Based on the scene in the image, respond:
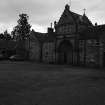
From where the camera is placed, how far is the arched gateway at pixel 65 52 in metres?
37.8

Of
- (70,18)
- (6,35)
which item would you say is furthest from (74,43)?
(6,35)

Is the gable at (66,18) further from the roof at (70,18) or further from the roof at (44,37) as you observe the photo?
the roof at (44,37)

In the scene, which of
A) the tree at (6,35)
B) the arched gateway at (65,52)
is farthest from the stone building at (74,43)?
the tree at (6,35)

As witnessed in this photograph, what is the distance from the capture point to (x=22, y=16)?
81.6 m

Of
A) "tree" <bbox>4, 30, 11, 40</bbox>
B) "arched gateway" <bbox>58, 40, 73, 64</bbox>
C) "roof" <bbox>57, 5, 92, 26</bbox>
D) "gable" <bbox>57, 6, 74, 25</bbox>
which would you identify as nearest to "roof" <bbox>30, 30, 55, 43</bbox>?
"arched gateway" <bbox>58, 40, 73, 64</bbox>

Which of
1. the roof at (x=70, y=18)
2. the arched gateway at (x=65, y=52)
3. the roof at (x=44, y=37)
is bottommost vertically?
the arched gateway at (x=65, y=52)

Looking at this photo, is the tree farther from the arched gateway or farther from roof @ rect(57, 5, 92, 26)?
the arched gateway

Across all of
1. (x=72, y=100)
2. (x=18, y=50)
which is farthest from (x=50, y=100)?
(x=18, y=50)

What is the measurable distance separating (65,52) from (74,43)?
3750 millimetres

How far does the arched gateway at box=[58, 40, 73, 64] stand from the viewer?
3781 centimetres

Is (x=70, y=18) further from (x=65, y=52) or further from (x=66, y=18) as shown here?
(x=65, y=52)

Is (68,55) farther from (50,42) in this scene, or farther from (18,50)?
(18,50)

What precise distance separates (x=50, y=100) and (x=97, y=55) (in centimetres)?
2578

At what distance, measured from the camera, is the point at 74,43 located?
119 feet
